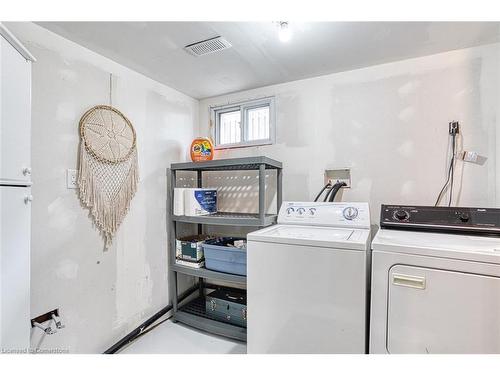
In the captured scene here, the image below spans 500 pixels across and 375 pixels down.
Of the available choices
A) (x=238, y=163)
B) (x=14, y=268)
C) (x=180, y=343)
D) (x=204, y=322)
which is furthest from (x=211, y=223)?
(x=14, y=268)

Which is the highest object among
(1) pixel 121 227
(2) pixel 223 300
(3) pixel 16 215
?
(3) pixel 16 215

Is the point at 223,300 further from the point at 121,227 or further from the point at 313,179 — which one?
the point at 313,179

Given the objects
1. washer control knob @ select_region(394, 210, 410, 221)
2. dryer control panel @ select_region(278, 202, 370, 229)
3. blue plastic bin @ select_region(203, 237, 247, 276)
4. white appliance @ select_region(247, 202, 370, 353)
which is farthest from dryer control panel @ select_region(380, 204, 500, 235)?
blue plastic bin @ select_region(203, 237, 247, 276)

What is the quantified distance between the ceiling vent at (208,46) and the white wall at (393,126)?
29.9 inches

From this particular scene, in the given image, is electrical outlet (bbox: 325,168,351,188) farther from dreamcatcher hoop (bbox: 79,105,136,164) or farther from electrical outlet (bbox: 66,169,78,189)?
electrical outlet (bbox: 66,169,78,189)

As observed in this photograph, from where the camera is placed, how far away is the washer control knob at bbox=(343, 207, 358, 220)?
5.45 ft

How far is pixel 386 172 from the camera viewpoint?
1.84m

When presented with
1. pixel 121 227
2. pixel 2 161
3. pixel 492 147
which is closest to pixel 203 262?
pixel 121 227

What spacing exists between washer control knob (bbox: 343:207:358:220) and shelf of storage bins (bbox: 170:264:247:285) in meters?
0.90

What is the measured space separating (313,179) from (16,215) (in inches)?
74.6

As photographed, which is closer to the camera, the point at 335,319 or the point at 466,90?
the point at 335,319

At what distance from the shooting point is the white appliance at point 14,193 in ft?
2.88

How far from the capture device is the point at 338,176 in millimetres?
2002
